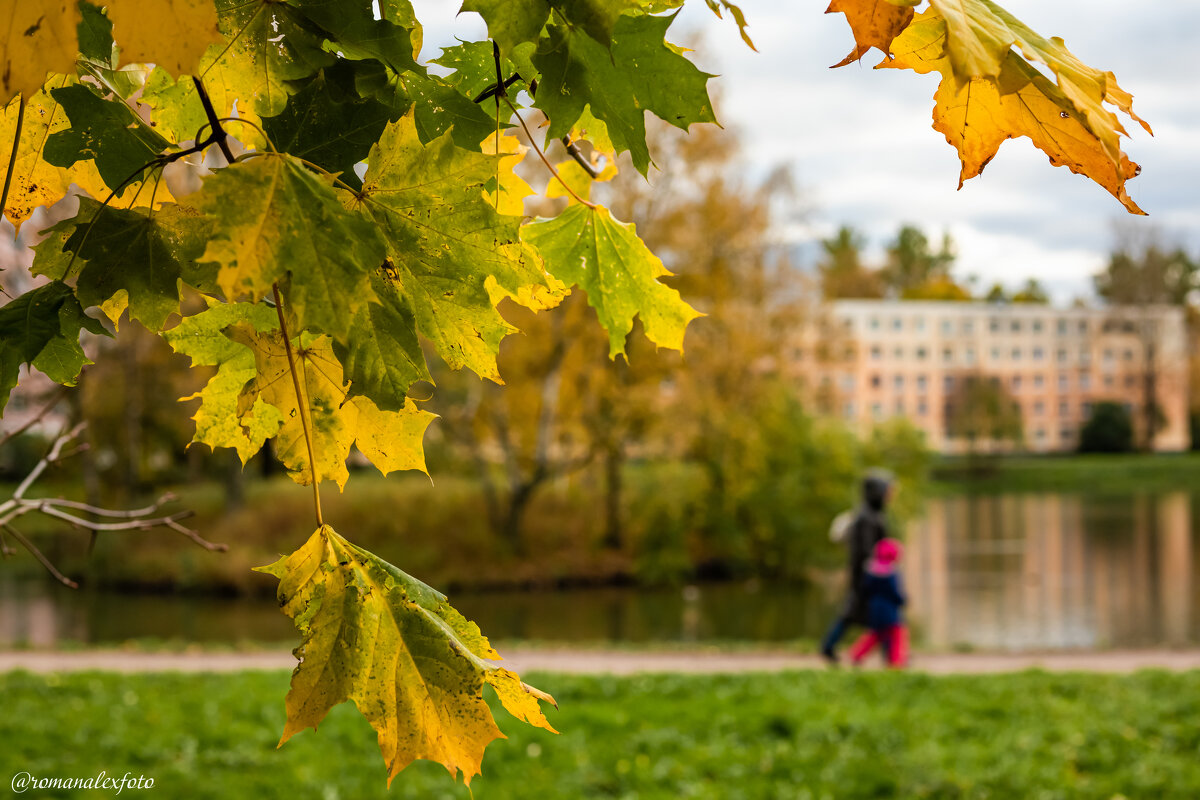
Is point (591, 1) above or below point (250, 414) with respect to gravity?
above

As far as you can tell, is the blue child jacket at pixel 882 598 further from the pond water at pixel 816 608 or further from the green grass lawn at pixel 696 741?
the pond water at pixel 816 608

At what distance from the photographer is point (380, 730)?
790mm

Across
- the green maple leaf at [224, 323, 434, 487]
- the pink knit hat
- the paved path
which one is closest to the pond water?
the paved path

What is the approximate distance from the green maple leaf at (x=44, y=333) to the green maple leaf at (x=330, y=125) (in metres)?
0.23

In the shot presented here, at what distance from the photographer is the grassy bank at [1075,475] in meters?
44.1

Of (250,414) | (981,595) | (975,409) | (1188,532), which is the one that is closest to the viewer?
(250,414)

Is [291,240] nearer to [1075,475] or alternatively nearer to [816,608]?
[816,608]

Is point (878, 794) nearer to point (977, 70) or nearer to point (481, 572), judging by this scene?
point (977, 70)

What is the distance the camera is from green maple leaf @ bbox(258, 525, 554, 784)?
0.78 m

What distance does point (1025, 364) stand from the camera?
60.8m

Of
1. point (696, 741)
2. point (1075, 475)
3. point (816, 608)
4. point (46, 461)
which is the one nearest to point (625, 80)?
point (46, 461)

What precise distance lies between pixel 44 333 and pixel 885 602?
28.7 ft

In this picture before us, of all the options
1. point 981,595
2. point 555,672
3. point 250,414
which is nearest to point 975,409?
point 981,595

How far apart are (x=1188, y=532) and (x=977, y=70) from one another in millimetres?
27488
